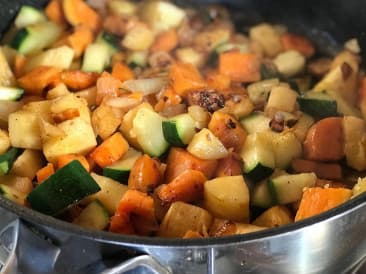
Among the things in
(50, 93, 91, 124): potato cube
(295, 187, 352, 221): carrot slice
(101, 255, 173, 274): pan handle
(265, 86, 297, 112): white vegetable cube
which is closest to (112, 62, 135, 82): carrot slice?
(50, 93, 91, 124): potato cube

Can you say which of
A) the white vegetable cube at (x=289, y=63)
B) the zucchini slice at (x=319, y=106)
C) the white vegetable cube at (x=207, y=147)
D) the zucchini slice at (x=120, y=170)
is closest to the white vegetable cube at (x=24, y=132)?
the zucchini slice at (x=120, y=170)

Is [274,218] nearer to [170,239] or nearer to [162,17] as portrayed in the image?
[170,239]

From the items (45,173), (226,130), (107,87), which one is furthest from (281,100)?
(45,173)

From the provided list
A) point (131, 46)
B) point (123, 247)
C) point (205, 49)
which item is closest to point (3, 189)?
point (123, 247)

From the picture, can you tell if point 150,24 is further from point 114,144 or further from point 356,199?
point 356,199

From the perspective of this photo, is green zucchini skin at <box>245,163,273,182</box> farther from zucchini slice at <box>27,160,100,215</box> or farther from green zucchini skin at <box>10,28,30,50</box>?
green zucchini skin at <box>10,28,30,50</box>

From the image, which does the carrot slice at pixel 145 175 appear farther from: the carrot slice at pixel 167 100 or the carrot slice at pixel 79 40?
the carrot slice at pixel 79 40
